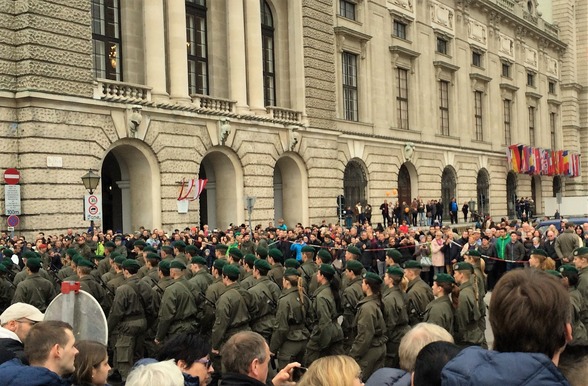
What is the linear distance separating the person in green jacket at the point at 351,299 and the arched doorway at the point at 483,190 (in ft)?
135

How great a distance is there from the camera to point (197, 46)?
30047mm

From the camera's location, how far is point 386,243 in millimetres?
21875

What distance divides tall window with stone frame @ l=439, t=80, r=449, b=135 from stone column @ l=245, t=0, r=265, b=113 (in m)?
18.2

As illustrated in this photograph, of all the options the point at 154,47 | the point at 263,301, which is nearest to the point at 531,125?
the point at 154,47

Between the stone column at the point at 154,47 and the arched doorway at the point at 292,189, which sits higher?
the stone column at the point at 154,47

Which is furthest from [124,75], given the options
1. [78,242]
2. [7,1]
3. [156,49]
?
[78,242]

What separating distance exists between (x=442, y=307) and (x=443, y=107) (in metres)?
39.0

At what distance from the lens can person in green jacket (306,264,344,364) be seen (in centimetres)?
911

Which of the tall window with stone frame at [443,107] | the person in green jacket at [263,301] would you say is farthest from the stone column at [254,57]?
the person in green jacket at [263,301]

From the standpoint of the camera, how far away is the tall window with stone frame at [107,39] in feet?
84.6

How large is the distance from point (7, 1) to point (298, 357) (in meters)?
17.9

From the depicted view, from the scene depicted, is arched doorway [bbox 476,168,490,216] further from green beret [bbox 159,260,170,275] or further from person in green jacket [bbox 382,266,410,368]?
person in green jacket [bbox 382,266,410,368]

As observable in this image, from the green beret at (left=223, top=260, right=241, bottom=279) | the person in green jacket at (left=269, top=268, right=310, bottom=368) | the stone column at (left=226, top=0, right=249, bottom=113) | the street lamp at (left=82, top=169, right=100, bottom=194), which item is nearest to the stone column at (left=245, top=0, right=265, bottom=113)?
the stone column at (left=226, top=0, right=249, bottom=113)

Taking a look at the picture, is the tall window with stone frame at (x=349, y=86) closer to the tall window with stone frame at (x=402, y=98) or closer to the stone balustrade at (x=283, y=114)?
the tall window with stone frame at (x=402, y=98)
